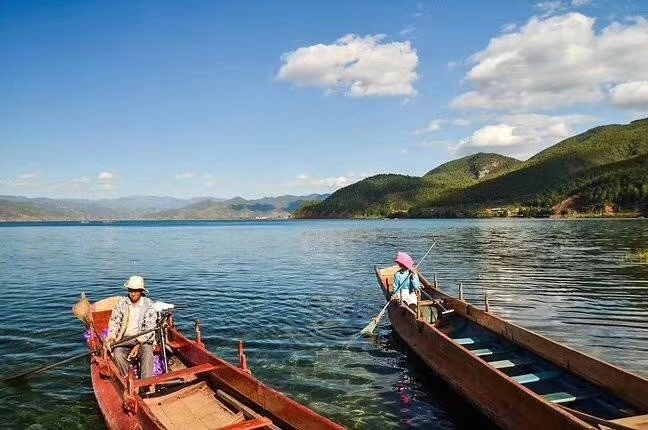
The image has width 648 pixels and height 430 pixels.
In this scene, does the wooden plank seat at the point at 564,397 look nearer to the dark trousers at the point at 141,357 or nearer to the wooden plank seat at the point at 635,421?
the wooden plank seat at the point at 635,421

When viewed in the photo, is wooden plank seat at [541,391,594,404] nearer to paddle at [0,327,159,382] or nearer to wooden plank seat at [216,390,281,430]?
wooden plank seat at [216,390,281,430]

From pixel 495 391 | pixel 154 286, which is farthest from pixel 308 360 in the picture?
pixel 154 286

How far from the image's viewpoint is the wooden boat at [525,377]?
7.55 metres

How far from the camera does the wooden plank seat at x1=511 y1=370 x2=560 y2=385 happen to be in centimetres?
1023

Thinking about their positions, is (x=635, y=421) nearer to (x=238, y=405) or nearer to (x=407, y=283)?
(x=238, y=405)

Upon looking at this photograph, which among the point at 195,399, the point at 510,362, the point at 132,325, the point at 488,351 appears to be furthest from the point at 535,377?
the point at 132,325

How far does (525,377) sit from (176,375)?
7804mm

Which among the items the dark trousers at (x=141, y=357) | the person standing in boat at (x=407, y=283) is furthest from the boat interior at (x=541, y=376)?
the dark trousers at (x=141, y=357)

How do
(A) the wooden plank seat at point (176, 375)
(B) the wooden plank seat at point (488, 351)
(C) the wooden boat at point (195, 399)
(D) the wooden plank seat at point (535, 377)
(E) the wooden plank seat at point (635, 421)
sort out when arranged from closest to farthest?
(E) the wooden plank seat at point (635, 421) → (C) the wooden boat at point (195, 399) → (A) the wooden plank seat at point (176, 375) → (D) the wooden plank seat at point (535, 377) → (B) the wooden plank seat at point (488, 351)

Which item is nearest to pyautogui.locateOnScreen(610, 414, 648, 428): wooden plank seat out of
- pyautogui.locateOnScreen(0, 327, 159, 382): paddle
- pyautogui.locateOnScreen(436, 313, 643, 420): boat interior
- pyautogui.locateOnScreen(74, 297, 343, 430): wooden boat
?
pyautogui.locateOnScreen(436, 313, 643, 420): boat interior

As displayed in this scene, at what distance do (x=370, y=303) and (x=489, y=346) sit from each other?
1121 cm

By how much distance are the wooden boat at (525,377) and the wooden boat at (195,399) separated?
11.6 feet

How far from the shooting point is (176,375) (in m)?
10.3

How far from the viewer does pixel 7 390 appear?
43.1ft
